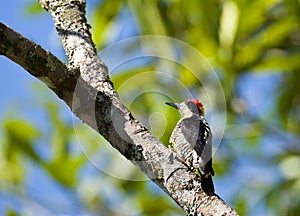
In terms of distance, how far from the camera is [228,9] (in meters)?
2.94

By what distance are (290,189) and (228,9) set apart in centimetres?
83

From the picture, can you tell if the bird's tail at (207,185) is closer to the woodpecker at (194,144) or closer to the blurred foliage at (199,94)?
the woodpecker at (194,144)

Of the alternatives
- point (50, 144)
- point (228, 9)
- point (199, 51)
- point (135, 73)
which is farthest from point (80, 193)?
point (228, 9)

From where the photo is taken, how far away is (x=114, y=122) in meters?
1.41

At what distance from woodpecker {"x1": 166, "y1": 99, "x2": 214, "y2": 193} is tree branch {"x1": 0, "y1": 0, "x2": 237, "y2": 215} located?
7 cm

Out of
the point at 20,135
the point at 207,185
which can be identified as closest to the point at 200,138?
the point at 207,185

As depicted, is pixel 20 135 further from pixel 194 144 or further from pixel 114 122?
pixel 114 122

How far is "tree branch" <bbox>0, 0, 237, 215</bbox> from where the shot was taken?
4.44 ft

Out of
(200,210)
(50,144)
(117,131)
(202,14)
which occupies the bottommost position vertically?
(200,210)

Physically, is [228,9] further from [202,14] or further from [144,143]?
[144,143]

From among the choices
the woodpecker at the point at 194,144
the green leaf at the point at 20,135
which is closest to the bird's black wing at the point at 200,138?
the woodpecker at the point at 194,144

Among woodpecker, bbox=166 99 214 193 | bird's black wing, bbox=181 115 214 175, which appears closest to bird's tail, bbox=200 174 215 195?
woodpecker, bbox=166 99 214 193

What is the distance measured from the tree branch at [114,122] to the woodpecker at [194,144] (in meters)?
0.07

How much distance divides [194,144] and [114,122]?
0.30 m
